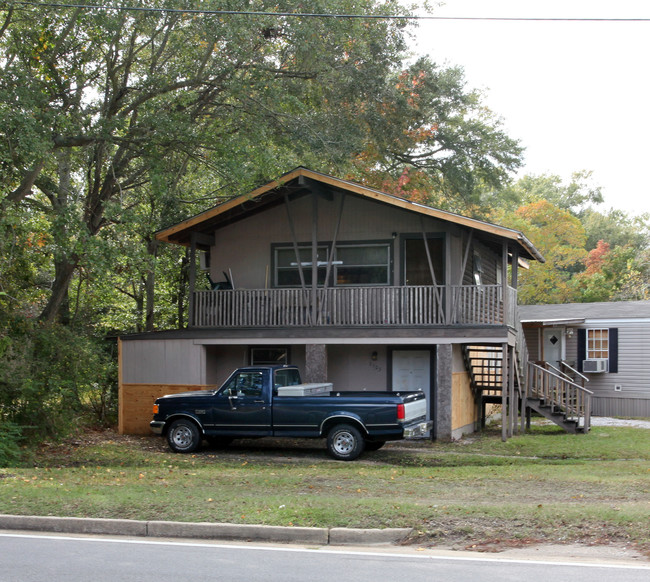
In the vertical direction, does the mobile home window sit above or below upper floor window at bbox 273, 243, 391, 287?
below

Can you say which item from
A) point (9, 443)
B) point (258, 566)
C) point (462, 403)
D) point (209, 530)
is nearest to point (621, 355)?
point (462, 403)

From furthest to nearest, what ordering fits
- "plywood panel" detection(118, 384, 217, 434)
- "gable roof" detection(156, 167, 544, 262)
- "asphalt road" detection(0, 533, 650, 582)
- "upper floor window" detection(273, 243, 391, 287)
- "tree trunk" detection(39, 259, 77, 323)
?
1. "upper floor window" detection(273, 243, 391, 287)
2. "tree trunk" detection(39, 259, 77, 323)
3. "plywood panel" detection(118, 384, 217, 434)
4. "gable roof" detection(156, 167, 544, 262)
5. "asphalt road" detection(0, 533, 650, 582)

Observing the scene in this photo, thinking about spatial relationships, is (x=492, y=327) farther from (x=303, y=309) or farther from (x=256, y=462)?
(x=256, y=462)

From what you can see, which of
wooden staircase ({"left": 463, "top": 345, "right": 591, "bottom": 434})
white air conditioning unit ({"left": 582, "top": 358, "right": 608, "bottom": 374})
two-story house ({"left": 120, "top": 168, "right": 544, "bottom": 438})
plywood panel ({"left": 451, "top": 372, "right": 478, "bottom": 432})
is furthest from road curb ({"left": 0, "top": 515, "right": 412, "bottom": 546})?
white air conditioning unit ({"left": 582, "top": 358, "right": 608, "bottom": 374})

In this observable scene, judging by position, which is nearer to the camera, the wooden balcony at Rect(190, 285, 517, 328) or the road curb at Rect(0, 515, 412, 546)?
the road curb at Rect(0, 515, 412, 546)

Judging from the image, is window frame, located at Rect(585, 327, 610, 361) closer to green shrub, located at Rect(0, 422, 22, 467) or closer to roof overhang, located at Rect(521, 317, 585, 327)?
roof overhang, located at Rect(521, 317, 585, 327)

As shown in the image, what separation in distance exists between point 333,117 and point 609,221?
41202 millimetres

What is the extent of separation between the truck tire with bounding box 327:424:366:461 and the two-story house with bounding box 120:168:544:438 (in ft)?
12.6

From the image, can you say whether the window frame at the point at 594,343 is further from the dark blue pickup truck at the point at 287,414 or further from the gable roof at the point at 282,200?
the dark blue pickup truck at the point at 287,414

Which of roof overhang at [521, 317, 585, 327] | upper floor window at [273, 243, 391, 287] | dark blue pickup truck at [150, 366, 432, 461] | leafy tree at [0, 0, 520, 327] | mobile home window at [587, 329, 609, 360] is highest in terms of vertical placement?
leafy tree at [0, 0, 520, 327]

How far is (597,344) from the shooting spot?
91.6 ft

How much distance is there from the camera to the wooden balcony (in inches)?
757

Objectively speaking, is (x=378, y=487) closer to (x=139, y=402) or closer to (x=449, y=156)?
(x=139, y=402)

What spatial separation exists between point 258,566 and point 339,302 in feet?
42.5
